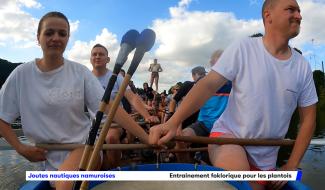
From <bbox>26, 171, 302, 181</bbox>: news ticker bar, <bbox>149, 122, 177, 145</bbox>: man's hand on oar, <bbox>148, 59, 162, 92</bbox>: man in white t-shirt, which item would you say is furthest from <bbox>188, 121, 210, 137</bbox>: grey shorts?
<bbox>148, 59, 162, 92</bbox>: man in white t-shirt

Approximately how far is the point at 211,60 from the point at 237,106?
302cm

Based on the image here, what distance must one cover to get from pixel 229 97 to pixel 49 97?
1.48m

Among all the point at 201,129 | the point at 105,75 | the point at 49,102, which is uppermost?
the point at 105,75

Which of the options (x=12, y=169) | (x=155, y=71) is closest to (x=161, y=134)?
(x=12, y=169)

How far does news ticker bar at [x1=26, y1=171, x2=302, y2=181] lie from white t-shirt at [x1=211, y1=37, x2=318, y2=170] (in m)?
0.20

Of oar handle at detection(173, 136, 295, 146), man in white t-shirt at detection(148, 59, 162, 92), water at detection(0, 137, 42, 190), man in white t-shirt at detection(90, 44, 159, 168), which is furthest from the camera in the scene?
man in white t-shirt at detection(148, 59, 162, 92)

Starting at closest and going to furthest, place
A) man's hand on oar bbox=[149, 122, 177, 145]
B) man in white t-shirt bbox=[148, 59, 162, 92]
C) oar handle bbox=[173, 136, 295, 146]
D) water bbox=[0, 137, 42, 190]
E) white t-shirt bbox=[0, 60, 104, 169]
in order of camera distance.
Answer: man's hand on oar bbox=[149, 122, 177, 145] < oar handle bbox=[173, 136, 295, 146] < white t-shirt bbox=[0, 60, 104, 169] < water bbox=[0, 137, 42, 190] < man in white t-shirt bbox=[148, 59, 162, 92]

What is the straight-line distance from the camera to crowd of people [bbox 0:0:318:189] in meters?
2.86

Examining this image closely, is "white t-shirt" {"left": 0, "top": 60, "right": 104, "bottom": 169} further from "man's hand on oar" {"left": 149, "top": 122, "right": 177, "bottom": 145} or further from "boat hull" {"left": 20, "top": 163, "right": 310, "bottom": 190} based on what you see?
"man's hand on oar" {"left": 149, "top": 122, "right": 177, "bottom": 145}

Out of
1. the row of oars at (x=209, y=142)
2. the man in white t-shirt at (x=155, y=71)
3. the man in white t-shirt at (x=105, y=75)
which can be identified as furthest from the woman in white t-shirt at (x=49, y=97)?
the man in white t-shirt at (x=155, y=71)

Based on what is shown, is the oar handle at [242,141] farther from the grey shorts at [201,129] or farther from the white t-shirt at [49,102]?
the grey shorts at [201,129]

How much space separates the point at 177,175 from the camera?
283 cm

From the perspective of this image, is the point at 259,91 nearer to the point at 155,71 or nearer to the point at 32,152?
the point at 32,152

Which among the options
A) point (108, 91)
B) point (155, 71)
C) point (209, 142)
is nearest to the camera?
point (108, 91)
